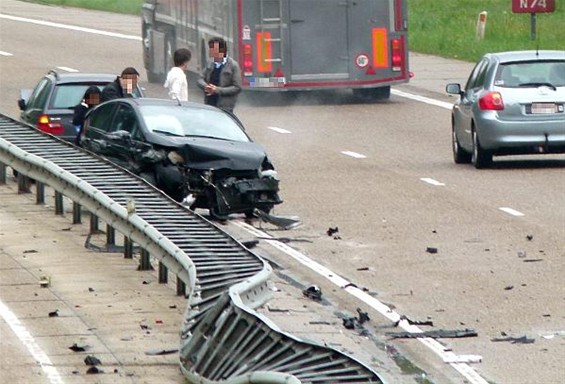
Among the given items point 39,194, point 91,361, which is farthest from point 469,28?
point 91,361

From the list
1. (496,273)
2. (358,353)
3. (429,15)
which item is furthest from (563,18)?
(358,353)

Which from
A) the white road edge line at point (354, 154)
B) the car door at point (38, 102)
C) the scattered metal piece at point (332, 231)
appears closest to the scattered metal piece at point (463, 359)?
the scattered metal piece at point (332, 231)

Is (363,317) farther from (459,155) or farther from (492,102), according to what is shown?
(459,155)

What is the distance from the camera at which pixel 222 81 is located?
79.2 feet

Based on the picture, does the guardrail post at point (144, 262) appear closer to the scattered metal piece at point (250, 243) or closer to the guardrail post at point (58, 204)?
the scattered metal piece at point (250, 243)

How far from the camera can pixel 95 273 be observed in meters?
16.4

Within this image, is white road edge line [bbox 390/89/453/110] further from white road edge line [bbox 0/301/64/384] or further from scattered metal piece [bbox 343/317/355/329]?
white road edge line [bbox 0/301/64/384]

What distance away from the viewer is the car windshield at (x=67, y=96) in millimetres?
24062

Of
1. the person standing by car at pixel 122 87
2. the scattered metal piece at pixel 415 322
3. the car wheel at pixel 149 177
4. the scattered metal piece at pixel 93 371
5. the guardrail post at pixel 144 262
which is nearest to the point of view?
the scattered metal piece at pixel 93 371

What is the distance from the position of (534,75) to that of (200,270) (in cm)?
1224

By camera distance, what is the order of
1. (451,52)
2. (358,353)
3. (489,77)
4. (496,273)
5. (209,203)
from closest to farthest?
(358,353)
(496,273)
(209,203)
(489,77)
(451,52)

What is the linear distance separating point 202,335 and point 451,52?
34415mm

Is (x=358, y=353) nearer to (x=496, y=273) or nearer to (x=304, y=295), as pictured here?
(x=304, y=295)

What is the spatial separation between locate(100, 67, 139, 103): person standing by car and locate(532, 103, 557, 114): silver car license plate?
5.73 metres
